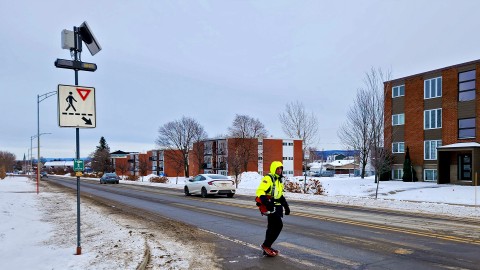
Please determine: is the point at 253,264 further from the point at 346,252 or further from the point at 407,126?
the point at 407,126

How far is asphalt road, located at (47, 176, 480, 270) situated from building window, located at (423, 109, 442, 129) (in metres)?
23.9

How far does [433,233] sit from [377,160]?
1501 centimetres

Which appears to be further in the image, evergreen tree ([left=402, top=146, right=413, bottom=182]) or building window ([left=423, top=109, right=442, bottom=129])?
evergreen tree ([left=402, top=146, right=413, bottom=182])

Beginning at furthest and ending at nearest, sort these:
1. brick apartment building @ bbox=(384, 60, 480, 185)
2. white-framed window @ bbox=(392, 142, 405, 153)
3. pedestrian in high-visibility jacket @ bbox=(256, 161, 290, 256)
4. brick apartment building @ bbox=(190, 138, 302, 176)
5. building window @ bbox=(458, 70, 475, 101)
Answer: brick apartment building @ bbox=(190, 138, 302, 176) < white-framed window @ bbox=(392, 142, 405, 153) < building window @ bbox=(458, 70, 475, 101) < brick apartment building @ bbox=(384, 60, 480, 185) < pedestrian in high-visibility jacket @ bbox=(256, 161, 290, 256)

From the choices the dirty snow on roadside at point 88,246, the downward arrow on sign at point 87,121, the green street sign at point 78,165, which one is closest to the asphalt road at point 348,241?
the dirty snow on roadside at point 88,246

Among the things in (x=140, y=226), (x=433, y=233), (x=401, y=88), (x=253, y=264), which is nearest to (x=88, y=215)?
(x=140, y=226)

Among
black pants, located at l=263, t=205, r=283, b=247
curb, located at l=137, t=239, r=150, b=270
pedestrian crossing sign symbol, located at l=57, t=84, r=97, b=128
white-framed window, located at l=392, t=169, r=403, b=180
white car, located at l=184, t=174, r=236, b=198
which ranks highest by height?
pedestrian crossing sign symbol, located at l=57, t=84, r=97, b=128

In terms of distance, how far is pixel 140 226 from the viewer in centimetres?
1126

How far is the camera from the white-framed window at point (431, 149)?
113ft

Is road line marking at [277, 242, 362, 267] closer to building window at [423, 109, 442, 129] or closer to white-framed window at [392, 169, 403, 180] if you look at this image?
building window at [423, 109, 442, 129]

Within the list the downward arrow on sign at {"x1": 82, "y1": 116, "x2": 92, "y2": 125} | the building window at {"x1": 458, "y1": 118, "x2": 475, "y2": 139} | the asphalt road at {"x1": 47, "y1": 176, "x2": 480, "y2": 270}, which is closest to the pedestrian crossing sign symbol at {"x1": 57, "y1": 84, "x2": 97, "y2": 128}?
the downward arrow on sign at {"x1": 82, "y1": 116, "x2": 92, "y2": 125}

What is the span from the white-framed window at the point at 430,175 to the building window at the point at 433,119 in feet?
12.8

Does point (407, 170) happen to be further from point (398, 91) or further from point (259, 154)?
point (259, 154)

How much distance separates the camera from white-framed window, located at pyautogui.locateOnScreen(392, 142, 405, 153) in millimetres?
37812
